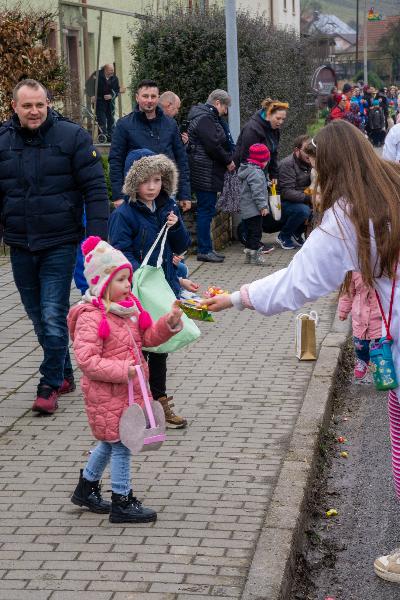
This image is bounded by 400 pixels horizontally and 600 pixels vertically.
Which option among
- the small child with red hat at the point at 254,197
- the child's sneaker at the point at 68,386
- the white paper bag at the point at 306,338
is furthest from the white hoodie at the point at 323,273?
the small child with red hat at the point at 254,197

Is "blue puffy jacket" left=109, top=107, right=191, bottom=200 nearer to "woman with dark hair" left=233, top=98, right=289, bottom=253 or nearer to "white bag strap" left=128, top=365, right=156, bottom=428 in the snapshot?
"woman with dark hair" left=233, top=98, right=289, bottom=253

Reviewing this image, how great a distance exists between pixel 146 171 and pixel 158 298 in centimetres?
71

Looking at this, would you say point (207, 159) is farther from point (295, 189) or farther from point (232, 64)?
point (232, 64)

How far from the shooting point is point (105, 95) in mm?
21188

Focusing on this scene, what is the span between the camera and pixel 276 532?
5.09 metres

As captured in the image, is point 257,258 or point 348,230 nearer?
point 348,230

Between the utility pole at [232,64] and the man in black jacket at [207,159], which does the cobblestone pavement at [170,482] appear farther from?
the utility pole at [232,64]

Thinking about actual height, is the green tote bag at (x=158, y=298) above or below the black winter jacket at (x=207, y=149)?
below

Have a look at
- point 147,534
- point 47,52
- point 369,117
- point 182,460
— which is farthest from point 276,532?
point 369,117

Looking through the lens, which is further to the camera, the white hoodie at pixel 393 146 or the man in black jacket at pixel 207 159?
the man in black jacket at pixel 207 159

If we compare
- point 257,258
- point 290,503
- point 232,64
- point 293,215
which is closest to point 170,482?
point 290,503

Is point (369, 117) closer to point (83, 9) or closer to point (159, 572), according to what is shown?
point (83, 9)

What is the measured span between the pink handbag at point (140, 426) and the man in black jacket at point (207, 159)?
8259 millimetres

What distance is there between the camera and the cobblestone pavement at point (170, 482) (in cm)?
462
